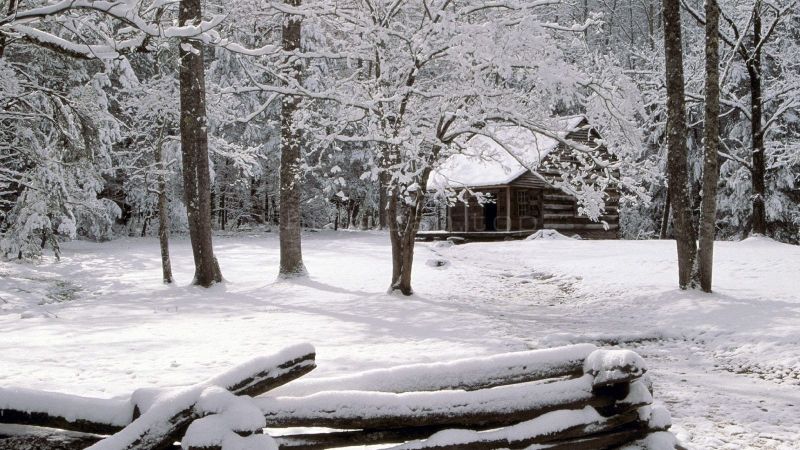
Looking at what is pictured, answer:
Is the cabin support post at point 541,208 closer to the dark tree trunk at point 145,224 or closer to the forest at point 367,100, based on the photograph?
the forest at point 367,100

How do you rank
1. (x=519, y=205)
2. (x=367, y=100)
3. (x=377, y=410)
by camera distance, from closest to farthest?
1. (x=377, y=410)
2. (x=367, y=100)
3. (x=519, y=205)

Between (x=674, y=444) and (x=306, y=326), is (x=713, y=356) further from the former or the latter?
Result: (x=306, y=326)

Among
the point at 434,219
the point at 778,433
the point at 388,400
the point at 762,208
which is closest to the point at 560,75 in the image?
the point at 778,433

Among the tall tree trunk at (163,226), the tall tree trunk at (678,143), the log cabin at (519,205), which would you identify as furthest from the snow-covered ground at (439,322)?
the log cabin at (519,205)

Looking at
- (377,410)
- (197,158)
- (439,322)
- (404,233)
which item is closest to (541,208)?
(404,233)

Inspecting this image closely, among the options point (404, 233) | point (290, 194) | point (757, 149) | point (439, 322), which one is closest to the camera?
point (439, 322)

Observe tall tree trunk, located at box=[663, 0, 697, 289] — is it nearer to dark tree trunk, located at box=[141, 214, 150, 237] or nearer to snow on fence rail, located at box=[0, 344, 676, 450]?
snow on fence rail, located at box=[0, 344, 676, 450]

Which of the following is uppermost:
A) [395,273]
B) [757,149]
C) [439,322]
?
[757,149]

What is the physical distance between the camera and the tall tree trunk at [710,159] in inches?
470

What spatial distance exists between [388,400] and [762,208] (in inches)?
804

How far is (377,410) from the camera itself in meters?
3.83

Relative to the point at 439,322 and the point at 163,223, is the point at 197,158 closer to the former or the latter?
the point at 163,223

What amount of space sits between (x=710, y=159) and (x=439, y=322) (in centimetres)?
635

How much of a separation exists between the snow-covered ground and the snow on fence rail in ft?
4.97
